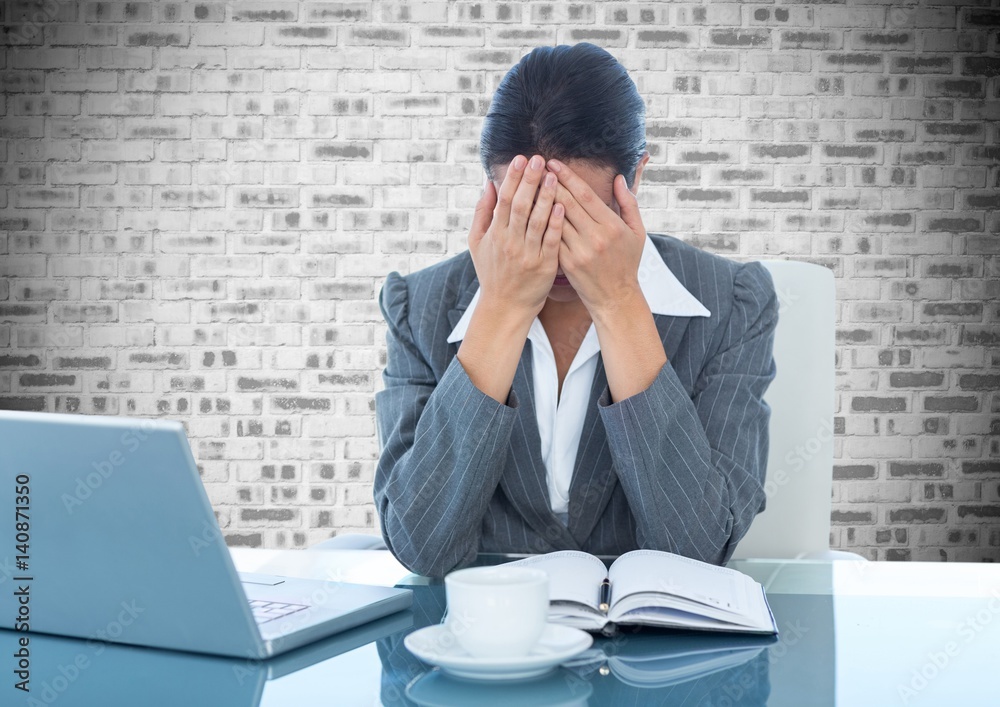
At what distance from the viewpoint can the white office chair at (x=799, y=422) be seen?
4.48ft

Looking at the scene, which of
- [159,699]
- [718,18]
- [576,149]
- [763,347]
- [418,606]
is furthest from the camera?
[718,18]

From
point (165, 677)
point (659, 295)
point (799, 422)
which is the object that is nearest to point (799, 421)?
point (799, 422)

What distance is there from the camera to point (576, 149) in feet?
3.72

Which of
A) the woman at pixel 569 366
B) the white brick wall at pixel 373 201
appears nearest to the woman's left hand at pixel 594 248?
the woman at pixel 569 366

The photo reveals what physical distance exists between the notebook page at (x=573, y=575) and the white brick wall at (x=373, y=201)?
7.04ft

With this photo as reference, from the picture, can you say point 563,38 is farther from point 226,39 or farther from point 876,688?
point 876,688

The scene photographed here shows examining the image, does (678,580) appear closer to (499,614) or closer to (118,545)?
(499,614)

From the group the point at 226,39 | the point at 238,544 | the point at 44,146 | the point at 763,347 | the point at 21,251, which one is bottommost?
the point at 238,544

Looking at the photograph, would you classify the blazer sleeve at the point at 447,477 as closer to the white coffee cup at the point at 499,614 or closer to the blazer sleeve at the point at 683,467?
the blazer sleeve at the point at 683,467

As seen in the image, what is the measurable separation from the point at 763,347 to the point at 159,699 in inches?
36.7

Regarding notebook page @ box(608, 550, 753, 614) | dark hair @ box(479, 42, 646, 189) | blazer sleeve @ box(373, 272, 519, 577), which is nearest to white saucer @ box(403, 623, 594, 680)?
notebook page @ box(608, 550, 753, 614)

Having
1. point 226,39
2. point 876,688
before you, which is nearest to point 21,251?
point 226,39

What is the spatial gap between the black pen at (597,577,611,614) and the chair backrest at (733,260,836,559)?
24.7 inches

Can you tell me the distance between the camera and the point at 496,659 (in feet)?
1.91
